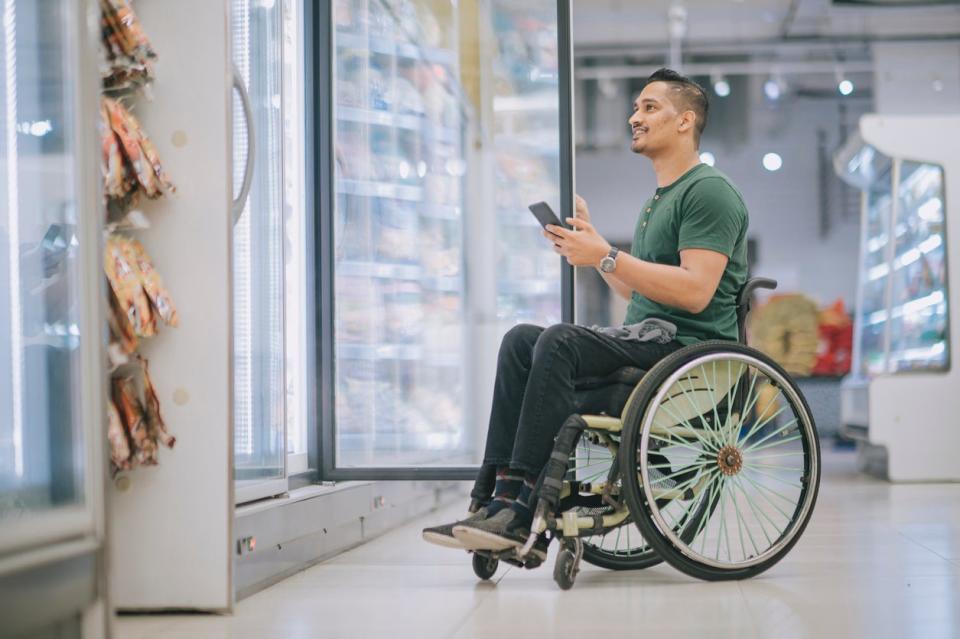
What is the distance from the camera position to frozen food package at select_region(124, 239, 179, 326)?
2332mm

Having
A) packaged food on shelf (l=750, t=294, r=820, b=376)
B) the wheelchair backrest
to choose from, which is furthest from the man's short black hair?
packaged food on shelf (l=750, t=294, r=820, b=376)

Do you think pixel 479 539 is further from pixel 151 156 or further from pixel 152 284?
pixel 151 156

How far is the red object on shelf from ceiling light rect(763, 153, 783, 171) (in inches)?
63.9

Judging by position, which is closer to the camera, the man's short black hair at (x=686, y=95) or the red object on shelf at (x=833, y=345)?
the man's short black hair at (x=686, y=95)

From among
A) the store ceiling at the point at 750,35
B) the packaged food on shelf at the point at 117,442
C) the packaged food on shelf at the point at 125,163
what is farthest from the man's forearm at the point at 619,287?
the store ceiling at the point at 750,35

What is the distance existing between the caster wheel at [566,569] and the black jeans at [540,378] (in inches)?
8.0

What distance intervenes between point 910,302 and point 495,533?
517 centimetres

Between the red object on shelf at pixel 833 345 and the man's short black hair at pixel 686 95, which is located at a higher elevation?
the man's short black hair at pixel 686 95

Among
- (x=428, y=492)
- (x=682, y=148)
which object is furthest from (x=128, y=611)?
(x=428, y=492)

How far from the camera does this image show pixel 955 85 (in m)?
10.7

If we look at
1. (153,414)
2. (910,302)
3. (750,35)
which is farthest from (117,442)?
(750,35)

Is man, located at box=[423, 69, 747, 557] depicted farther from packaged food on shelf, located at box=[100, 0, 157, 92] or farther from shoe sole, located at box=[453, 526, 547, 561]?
packaged food on shelf, located at box=[100, 0, 157, 92]

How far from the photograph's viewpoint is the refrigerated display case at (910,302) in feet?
21.2

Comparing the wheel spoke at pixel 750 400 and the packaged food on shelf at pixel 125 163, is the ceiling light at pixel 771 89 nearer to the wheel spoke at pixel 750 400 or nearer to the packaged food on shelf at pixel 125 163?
the wheel spoke at pixel 750 400
